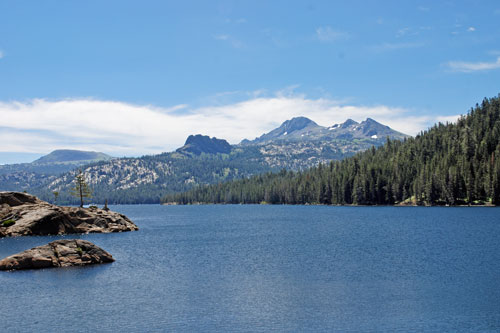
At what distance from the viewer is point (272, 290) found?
4631 cm

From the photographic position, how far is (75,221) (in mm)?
114562

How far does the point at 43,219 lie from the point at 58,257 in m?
51.9

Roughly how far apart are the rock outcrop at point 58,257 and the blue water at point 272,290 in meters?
2.49

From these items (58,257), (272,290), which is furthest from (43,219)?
(272,290)

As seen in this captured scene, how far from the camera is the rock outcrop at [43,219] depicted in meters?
106

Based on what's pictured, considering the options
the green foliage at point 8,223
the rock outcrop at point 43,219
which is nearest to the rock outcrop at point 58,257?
the rock outcrop at point 43,219

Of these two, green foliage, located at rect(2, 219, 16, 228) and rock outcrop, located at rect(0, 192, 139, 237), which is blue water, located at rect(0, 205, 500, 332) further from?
green foliage, located at rect(2, 219, 16, 228)

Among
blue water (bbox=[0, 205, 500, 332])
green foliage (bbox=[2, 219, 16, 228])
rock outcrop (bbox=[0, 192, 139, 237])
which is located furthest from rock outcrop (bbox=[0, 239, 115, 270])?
green foliage (bbox=[2, 219, 16, 228])

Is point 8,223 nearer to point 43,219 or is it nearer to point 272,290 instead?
point 43,219

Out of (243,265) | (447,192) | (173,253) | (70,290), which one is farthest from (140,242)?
(447,192)

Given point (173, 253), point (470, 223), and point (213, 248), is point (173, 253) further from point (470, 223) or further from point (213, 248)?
point (470, 223)

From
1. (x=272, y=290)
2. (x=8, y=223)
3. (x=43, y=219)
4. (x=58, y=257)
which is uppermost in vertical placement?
(x=43, y=219)

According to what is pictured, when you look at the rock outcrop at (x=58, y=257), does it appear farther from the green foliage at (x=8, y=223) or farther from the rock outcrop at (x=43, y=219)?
the green foliage at (x=8, y=223)

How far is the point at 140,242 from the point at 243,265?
42.0m
